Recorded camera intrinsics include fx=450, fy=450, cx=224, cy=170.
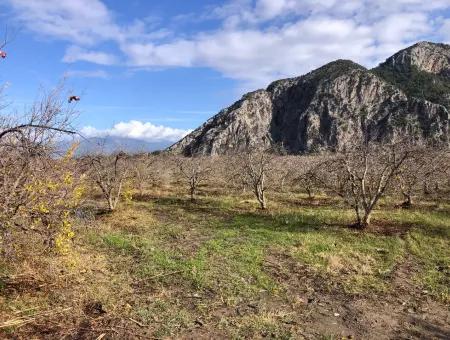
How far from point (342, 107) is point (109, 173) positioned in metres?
127

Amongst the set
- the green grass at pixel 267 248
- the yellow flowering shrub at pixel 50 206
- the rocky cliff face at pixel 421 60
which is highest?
the rocky cliff face at pixel 421 60

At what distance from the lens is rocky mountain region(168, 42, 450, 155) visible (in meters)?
118

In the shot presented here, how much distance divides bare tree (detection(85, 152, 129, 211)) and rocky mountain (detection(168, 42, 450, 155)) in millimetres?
84648

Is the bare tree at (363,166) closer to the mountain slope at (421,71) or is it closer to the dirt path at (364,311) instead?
the dirt path at (364,311)

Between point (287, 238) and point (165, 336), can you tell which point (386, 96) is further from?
point (165, 336)

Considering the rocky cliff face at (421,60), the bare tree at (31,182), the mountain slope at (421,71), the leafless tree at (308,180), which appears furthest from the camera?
the rocky cliff face at (421,60)

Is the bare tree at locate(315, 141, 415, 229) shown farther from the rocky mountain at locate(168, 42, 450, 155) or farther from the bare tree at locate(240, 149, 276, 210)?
the rocky mountain at locate(168, 42, 450, 155)

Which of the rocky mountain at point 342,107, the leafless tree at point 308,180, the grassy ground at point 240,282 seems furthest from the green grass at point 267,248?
the rocky mountain at point 342,107

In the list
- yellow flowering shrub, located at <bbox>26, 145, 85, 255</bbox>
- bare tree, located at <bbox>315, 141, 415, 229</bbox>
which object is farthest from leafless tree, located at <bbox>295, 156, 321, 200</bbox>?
yellow flowering shrub, located at <bbox>26, 145, 85, 255</bbox>

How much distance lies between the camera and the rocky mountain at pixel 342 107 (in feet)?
387

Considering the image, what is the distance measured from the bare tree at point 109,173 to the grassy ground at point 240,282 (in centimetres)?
238

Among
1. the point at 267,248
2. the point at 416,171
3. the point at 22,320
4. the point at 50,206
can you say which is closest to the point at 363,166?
the point at 416,171

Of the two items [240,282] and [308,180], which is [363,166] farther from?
[240,282]

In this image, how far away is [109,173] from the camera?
955 inches
